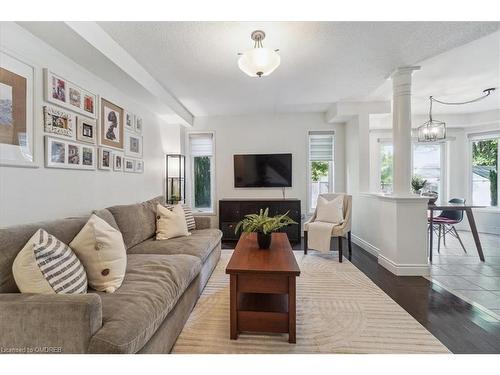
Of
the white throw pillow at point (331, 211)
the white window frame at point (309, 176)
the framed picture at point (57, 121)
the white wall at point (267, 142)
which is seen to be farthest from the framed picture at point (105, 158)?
the white window frame at point (309, 176)

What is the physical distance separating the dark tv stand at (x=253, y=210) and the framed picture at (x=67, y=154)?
7.41 feet

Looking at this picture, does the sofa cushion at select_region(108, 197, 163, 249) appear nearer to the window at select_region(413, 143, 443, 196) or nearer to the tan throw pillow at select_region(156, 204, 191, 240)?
the tan throw pillow at select_region(156, 204, 191, 240)

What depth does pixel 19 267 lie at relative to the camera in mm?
1097

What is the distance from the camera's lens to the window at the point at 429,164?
5160mm

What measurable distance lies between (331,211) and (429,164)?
3.54 meters

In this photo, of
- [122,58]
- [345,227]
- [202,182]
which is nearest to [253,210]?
[202,182]

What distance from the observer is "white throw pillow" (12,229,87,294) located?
1097 mm

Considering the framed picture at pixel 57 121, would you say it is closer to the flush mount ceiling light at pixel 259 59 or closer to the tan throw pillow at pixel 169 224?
the tan throw pillow at pixel 169 224
